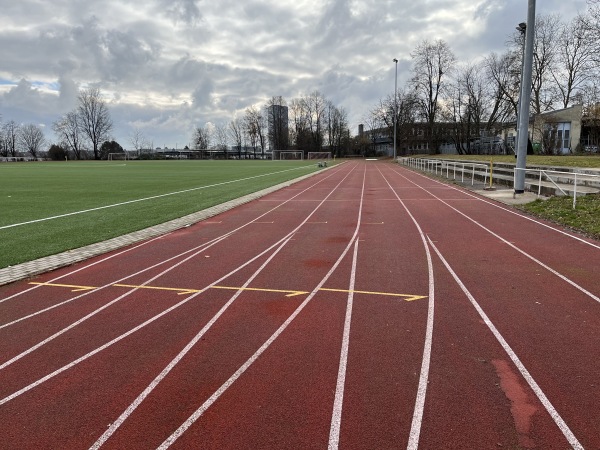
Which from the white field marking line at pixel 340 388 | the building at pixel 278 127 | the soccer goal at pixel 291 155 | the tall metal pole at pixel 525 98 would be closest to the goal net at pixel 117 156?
the building at pixel 278 127

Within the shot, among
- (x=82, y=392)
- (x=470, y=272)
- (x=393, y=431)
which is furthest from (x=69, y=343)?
(x=470, y=272)

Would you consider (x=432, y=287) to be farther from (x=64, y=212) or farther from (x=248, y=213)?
(x=64, y=212)

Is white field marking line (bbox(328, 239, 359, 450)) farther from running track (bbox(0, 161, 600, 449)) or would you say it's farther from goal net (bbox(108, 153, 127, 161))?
goal net (bbox(108, 153, 127, 161))

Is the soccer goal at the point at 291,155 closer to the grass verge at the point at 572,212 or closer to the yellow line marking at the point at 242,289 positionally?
the grass verge at the point at 572,212

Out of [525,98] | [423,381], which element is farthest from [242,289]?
[525,98]

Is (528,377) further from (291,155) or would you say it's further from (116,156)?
(116,156)

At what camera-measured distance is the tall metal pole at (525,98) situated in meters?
14.8

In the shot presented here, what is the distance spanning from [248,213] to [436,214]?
5845mm

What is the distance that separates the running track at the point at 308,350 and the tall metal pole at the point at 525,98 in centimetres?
885

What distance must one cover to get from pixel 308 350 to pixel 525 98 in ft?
49.1

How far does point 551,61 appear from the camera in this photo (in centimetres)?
4922

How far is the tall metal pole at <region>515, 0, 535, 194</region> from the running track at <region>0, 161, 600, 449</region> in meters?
8.85

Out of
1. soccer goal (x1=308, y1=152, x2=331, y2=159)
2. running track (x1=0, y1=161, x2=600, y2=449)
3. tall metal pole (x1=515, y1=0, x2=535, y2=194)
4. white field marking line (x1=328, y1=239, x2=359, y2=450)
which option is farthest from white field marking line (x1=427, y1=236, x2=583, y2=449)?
soccer goal (x1=308, y1=152, x2=331, y2=159)

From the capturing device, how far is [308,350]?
4215mm
